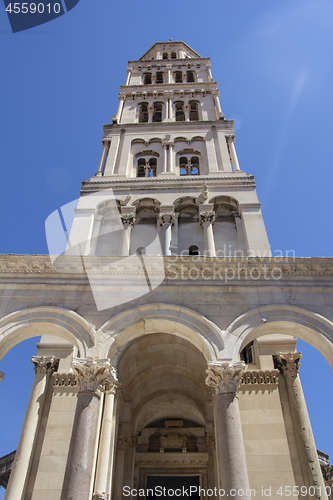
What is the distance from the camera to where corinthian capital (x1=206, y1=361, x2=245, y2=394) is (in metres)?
10.7

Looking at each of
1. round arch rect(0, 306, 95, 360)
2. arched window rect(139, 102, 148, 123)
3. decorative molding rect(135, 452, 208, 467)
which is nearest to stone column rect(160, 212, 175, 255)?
round arch rect(0, 306, 95, 360)

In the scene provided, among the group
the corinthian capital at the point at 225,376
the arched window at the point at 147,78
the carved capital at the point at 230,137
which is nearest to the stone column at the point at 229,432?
the corinthian capital at the point at 225,376

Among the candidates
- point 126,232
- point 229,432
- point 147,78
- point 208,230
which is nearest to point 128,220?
point 126,232

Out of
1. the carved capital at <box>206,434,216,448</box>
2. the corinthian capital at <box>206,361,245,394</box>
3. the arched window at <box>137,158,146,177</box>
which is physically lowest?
the corinthian capital at <box>206,361,245,394</box>

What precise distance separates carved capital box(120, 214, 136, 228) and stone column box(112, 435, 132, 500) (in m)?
9.44

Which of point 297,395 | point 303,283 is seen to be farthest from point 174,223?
point 297,395

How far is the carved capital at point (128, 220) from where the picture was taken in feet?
64.7

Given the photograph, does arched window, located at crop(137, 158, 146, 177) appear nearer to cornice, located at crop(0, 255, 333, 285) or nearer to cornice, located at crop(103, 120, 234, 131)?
cornice, located at crop(103, 120, 234, 131)

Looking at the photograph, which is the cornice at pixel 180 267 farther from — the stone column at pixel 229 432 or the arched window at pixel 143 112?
the arched window at pixel 143 112

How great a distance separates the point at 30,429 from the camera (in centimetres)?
1317

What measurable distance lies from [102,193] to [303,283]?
12410 millimetres

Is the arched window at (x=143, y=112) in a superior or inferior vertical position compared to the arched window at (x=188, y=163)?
superior

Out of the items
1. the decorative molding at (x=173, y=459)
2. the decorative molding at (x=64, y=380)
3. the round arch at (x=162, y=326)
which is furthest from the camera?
the decorative molding at (x=173, y=459)

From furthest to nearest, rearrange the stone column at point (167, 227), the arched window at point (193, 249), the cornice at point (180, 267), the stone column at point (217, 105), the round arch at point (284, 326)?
the stone column at point (217, 105) → the arched window at point (193, 249) → the stone column at point (167, 227) → the cornice at point (180, 267) → the round arch at point (284, 326)
